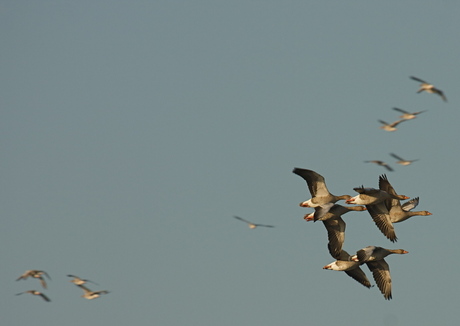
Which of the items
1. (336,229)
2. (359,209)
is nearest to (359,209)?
(359,209)

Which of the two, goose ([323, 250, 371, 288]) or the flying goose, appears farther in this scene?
goose ([323, 250, 371, 288])

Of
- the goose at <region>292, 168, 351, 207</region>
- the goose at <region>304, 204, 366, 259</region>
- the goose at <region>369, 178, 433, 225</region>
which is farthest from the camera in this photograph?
the goose at <region>369, 178, 433, 225</region>

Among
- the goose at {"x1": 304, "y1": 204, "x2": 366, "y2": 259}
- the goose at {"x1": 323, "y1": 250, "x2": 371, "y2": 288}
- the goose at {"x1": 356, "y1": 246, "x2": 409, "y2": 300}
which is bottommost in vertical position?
the goose at {"x1": 356, "y1": 246, "x2": 409, "y2": 300}

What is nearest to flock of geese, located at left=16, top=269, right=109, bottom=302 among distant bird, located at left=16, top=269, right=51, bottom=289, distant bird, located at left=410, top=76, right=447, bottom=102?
distant bird, located at left=16, top=269, right=51, bottom=289

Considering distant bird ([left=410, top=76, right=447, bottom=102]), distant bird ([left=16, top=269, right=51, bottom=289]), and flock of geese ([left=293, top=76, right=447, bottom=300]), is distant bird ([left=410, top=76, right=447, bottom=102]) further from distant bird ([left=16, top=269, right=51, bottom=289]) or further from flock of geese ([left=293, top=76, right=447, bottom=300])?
Result: distant bird ([left=16, top=269, right=51, bottom=289])

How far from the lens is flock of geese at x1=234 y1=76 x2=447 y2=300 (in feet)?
179

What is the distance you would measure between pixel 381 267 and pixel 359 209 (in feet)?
13.1

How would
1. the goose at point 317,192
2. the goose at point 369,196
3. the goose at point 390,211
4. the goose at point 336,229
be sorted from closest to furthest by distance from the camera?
the goose at point 317,192
the goose at point 369,196
the goose at point 336,229
the goose at point 390,211

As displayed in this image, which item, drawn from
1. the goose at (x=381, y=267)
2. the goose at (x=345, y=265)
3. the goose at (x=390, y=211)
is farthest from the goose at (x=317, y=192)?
the goose at (x=381, y=267)

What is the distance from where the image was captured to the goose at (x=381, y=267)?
5478cm

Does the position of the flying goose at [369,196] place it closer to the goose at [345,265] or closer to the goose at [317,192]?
the goose at [317,192]

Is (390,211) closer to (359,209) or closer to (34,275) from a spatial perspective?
(359,209)

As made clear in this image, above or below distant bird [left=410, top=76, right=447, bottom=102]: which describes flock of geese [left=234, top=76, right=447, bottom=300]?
below

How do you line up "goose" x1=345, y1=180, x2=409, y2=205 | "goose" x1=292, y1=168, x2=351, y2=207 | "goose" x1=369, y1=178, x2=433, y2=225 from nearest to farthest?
1. "goose" x1=292, y1=168, x2=351, y2=207
2. "goose" x1=345, y1=180, x2=409, y2=205
3. "goose" x1=369, y1=178, x2=433, y2=225
